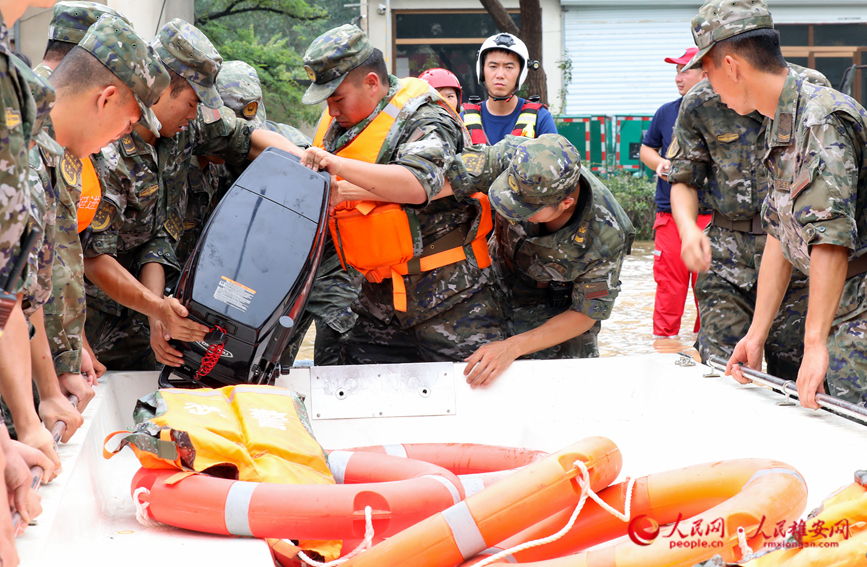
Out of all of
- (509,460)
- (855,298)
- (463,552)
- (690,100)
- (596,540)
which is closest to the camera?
(463,552)

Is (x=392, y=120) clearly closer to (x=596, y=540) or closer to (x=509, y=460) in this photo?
(x=509, y=460)

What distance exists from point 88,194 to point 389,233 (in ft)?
3.17

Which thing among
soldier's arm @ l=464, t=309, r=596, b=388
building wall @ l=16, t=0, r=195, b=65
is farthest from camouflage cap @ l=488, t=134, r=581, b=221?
building wall @ l=16, t=0, r=195, b=65

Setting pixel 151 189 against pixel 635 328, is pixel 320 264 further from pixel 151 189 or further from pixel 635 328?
pixel 635 328

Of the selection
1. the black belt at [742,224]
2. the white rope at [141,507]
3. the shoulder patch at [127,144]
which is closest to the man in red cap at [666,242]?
the black belt at [742,224]

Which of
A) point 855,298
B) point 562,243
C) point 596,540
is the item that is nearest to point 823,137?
point 855,298

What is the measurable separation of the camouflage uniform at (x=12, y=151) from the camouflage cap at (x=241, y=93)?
201 centimetres

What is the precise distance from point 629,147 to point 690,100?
10.2 metres

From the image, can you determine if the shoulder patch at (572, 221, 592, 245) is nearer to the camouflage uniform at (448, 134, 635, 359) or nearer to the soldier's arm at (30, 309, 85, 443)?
the camouflage uniform at (448, 134, 635, 359)

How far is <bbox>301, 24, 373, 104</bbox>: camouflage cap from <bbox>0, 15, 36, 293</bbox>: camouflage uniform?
1541mm

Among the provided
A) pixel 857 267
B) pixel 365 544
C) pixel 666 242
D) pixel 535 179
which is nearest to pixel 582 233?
pixel 535 179

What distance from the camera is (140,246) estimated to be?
8.96ft

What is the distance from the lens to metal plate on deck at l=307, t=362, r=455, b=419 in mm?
2775

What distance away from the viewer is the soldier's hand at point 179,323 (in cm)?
237
